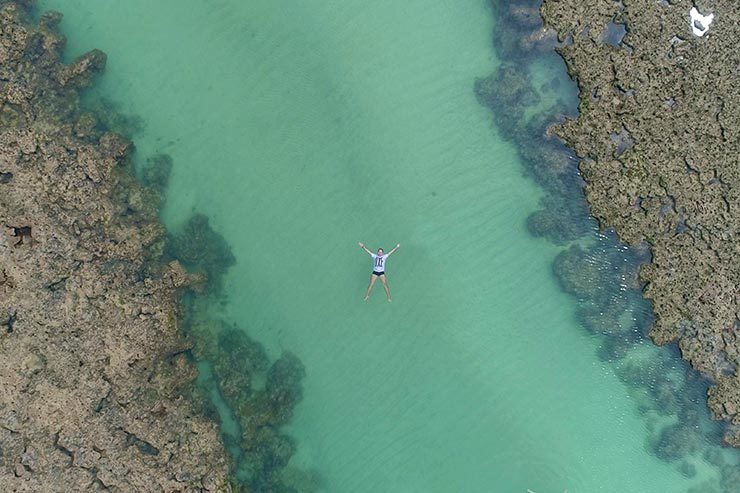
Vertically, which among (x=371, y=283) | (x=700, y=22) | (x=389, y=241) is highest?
(x=700, y=22)

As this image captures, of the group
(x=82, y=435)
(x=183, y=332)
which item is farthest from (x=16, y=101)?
(x=82, y=435)

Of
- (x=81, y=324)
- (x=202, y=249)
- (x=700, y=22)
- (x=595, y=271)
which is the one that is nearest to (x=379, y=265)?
(x=202, y=249)

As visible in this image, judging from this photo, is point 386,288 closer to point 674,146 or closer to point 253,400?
point 253,400

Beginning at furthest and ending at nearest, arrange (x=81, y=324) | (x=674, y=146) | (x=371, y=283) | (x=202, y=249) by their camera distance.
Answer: (x=202, y=249)
(x=371, y=283)
(x=674, y=146)
(x=81, y=324)

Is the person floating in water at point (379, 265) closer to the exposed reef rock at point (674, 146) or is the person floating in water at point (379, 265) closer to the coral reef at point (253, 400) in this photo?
the coral reef at point (253, 400)

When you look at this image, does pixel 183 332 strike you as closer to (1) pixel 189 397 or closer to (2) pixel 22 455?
(1) pixel 189 397

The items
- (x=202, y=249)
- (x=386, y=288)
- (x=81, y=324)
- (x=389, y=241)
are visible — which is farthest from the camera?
(x=389, y=241)

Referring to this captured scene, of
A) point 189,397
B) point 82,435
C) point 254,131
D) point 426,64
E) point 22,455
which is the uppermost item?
point 426,64
